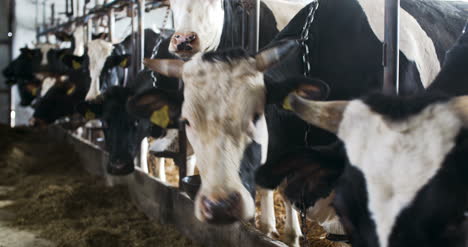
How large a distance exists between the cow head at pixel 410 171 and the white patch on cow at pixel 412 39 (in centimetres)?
136

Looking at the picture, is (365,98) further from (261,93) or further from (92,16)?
(92,16)

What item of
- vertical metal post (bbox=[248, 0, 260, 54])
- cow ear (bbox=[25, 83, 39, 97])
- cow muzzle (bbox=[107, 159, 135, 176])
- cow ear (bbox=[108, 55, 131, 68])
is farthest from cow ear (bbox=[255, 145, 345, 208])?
cow ear (bbox=[25, 83, 39, 97])

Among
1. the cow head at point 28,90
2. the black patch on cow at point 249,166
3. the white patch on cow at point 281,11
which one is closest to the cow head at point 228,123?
the black patch on cow at point 249,166

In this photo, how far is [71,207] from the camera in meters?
4.36

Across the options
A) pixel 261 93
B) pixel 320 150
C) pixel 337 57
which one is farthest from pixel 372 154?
pixel 337 57

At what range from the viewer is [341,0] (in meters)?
2.90

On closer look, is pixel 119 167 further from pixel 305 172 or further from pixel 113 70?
pixel 305 172

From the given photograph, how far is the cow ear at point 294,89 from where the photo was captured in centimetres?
221

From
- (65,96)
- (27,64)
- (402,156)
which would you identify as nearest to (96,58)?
(65,96)

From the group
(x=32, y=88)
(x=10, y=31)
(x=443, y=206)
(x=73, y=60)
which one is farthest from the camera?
(x=10, y=31)

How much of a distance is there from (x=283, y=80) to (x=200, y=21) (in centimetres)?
139

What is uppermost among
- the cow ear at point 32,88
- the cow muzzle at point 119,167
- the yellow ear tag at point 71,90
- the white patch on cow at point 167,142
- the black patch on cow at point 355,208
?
the black patch on cow at point 355,208

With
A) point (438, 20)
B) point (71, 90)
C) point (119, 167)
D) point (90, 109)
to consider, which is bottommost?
point (119, 167)

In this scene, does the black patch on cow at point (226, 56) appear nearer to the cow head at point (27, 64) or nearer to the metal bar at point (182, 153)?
the metal bar at point (182, 153)
